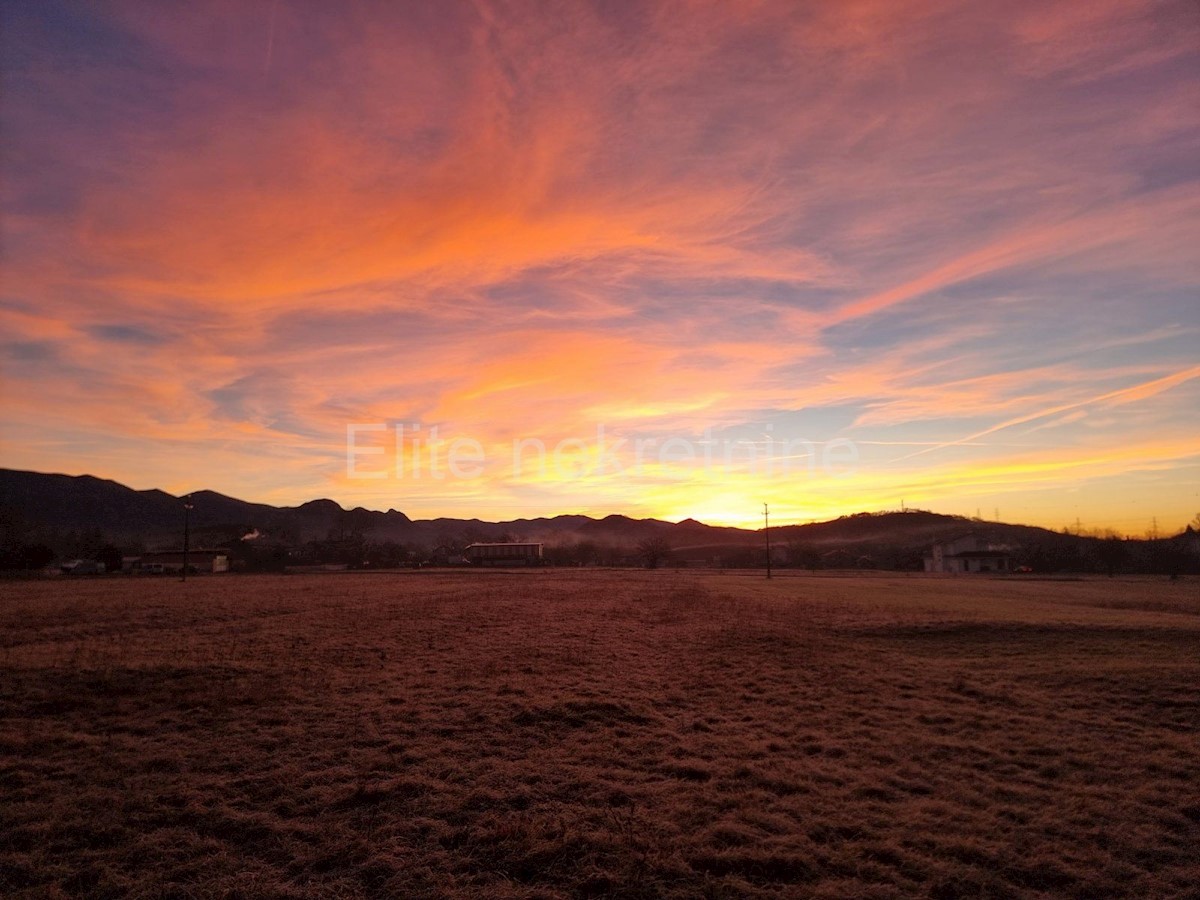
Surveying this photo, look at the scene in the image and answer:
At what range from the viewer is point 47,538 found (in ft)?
545

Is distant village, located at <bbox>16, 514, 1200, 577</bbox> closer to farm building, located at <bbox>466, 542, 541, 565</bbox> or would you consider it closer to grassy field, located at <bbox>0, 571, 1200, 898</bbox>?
farm building, located at <bbox>466, 542, 541, 565</bbox>

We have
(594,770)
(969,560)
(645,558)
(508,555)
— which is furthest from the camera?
(508,555)

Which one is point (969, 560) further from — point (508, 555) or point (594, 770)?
point (594, 770)

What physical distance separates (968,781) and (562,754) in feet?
22.1

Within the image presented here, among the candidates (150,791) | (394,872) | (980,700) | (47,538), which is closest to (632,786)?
(394,872)

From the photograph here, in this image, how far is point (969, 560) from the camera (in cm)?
13388

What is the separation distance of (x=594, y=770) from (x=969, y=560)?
145552mm

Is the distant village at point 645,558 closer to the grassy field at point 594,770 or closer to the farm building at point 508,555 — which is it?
the farm building at point 508,555

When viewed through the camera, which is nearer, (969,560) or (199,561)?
(199,561)

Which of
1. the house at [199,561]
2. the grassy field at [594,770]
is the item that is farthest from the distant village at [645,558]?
the grassy field at [594,770]

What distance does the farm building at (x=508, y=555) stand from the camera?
157 m

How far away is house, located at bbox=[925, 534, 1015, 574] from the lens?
438 feet

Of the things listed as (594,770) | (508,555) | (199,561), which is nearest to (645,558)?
(508,555)

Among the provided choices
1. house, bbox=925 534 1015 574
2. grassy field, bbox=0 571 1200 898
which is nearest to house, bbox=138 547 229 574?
grassy field, bbox=0 571 1200 898
